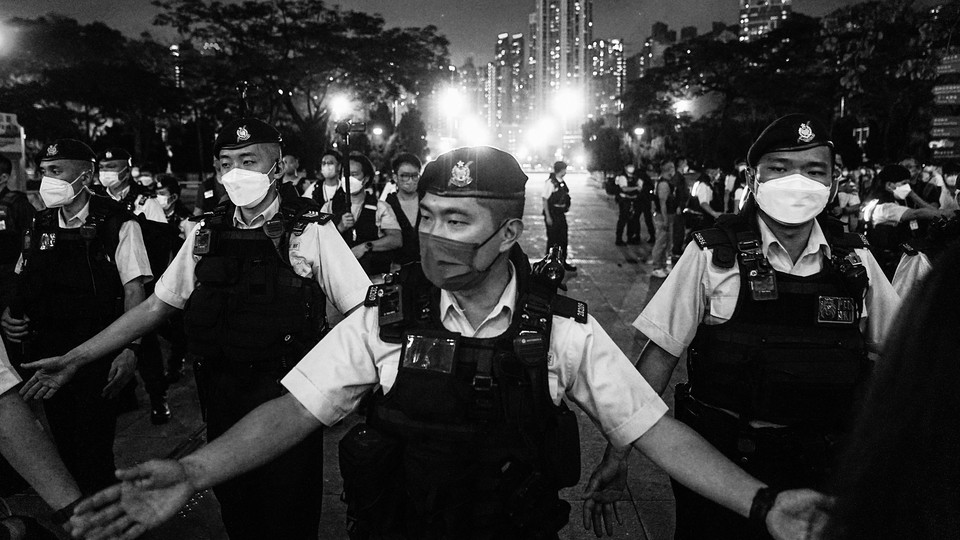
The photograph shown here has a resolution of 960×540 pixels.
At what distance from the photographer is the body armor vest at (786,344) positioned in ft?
8.05

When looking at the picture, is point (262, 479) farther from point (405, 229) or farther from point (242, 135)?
point (405, 229)

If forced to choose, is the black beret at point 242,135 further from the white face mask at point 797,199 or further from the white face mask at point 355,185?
the white face mask at point 355,185

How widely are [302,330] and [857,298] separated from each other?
2361mm

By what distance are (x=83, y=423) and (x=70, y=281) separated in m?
0.81

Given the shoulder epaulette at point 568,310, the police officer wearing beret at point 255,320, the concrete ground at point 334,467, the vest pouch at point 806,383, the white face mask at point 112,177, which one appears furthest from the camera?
the white face mask at point 112,177

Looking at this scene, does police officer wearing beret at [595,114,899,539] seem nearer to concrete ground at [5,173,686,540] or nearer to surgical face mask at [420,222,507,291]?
surgical face mask at [420,222,507,291]

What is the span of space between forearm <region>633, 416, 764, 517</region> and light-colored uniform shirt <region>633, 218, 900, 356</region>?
73cm

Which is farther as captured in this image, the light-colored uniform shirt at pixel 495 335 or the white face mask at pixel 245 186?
the white face mask at pixel 245 186

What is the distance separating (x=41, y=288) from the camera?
380cm

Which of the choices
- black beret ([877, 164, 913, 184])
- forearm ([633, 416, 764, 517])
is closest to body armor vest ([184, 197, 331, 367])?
forearm ([633, 416, 764, 517])

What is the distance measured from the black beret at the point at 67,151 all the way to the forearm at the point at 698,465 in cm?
377

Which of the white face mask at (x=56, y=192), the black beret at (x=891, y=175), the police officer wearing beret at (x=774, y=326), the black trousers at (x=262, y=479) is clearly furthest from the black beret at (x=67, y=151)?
the black beret at (x=891, y=175)

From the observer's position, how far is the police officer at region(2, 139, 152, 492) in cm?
362

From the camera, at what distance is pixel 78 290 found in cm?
382
